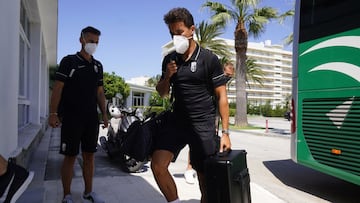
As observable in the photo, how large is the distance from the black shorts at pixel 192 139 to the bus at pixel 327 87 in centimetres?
204

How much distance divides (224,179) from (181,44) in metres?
1.18

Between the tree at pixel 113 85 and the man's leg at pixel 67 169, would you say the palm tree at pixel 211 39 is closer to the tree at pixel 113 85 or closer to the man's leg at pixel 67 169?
the tree at pixel 113 85

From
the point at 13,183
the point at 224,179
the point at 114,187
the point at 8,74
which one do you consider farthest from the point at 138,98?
the point at 13,183

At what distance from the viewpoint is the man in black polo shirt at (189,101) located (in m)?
3.15

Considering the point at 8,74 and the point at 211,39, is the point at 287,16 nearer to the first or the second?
the point at 211,39

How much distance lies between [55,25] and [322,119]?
1127 cm

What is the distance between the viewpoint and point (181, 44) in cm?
311

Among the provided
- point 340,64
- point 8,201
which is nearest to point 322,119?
point 340,64

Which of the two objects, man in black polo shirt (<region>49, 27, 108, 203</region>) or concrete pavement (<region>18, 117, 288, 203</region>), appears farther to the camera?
concrete pavement (<region>18, 117, 288, 203</region>)

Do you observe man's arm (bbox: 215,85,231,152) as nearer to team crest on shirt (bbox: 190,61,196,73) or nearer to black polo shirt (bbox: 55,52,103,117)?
team crest on shirt (bbox: 190,61,196,73)

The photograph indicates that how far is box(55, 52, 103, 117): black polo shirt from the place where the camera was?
3859 mm

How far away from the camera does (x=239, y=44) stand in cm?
2123

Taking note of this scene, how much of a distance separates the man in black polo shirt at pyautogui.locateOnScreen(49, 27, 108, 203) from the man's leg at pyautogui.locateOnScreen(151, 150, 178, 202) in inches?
45.2

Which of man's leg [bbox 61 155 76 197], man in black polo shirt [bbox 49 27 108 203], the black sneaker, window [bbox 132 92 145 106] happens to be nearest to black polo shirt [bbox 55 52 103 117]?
man in black polo shirt [bbox 49 27 108 203]
